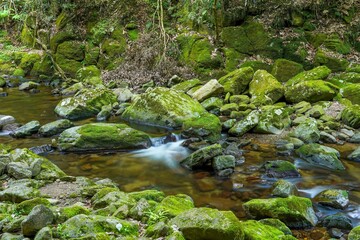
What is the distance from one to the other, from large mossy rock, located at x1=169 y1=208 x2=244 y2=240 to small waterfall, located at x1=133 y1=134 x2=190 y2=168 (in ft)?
13.3

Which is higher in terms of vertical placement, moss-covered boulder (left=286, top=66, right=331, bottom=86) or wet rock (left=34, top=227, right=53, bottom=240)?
wet rock (left=34, top=227, right=53, bottom=240)

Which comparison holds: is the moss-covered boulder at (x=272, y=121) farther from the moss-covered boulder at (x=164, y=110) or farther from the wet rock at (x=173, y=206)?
the wet rock at (x=173, y=206)

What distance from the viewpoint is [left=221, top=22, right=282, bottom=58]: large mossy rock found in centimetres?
1551

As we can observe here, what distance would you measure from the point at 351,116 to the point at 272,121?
2098 mm

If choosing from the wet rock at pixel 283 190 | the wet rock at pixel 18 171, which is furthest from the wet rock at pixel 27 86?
the wet rock at pixel 283 190

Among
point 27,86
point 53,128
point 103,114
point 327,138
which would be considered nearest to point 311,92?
point 327,138

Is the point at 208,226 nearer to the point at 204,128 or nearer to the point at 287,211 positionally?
the point at 287,211

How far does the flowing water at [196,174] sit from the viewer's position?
6.79 meters

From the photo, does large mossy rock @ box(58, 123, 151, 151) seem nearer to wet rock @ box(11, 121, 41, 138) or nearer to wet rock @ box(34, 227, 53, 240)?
wet rock @ box(11, 121, 41, 138)

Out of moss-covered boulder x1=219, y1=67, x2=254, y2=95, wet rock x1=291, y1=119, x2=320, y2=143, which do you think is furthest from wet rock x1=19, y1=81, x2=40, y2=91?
wet rock x1=291, y1=119, x2=320, y2=143

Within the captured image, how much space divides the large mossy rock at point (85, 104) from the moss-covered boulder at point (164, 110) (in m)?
1.29

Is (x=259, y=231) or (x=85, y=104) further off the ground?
(x=259, y=231)

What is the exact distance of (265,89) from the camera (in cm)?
1233

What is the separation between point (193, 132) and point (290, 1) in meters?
8.93
